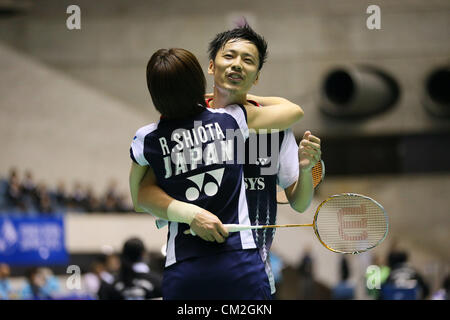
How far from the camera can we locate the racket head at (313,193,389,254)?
10.3ft

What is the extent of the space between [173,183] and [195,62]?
1.53 ft

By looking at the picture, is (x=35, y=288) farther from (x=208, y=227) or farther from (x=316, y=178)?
(x=208, y=227)

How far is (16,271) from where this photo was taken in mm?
13852

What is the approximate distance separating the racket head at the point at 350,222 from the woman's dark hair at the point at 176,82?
81cm

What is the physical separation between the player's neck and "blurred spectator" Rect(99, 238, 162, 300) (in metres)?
2.54

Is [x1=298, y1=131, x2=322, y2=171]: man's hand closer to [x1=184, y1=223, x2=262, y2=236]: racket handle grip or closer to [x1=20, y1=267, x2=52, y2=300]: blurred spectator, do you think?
[x1=184, y1=223, x2=262, y2=236]: racket handle grip

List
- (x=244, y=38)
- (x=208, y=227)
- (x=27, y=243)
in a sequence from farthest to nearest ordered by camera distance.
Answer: (x=27, y=243), (x=244, y=38), (x=208, y=227)

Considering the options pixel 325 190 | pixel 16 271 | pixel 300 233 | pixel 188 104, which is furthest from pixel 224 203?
pixel 325 190

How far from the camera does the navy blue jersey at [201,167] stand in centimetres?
270

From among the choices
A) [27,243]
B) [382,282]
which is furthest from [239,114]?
[27,243]

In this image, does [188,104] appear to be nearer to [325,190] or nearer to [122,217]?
[122,217]

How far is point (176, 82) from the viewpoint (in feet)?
8.75

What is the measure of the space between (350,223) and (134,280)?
8.81ft
